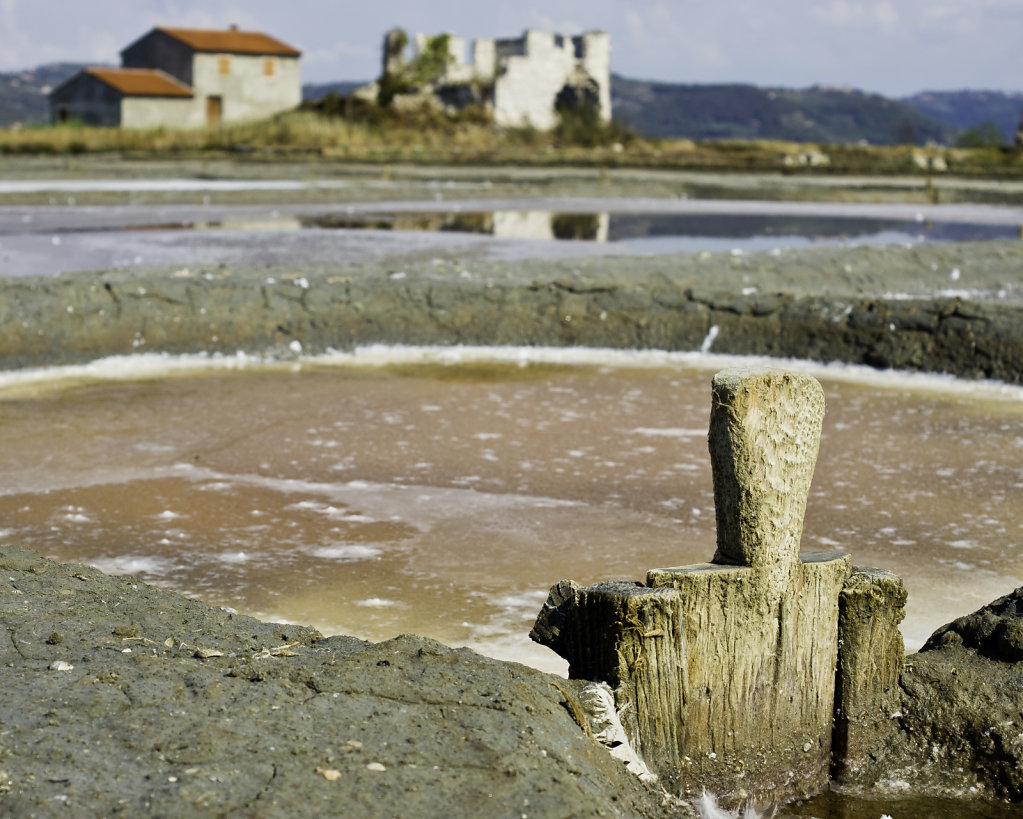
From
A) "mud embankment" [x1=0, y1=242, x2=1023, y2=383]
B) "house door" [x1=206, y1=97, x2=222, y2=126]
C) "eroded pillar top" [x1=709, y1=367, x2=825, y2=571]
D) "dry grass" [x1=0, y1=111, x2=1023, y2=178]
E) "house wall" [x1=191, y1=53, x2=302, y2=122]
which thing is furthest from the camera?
"house door" [x1=206, y1=97, x2=222, y2=126]

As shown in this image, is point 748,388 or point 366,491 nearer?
point 748,388

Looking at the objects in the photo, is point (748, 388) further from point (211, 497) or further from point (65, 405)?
point (65, 405)

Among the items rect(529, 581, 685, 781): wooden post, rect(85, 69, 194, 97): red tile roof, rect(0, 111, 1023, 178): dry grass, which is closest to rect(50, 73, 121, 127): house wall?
rect(85, 69, 194, 97): red tile roof

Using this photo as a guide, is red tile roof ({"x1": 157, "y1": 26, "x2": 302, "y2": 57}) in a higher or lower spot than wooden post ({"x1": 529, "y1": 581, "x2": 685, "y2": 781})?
higher

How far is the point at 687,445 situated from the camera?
6.17 meters

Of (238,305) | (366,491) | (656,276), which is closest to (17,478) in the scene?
(366,491)

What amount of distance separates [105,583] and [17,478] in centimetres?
223

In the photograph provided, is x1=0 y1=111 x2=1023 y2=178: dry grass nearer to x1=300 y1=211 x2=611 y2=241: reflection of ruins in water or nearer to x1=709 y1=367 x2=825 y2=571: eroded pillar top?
x1=300 y1=211 x2=611 y2=241: reflection of ruins in water

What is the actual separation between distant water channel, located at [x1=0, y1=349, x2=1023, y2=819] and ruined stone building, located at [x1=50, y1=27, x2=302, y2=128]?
126ft

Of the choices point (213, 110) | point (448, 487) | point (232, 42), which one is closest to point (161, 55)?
point (232, 42)

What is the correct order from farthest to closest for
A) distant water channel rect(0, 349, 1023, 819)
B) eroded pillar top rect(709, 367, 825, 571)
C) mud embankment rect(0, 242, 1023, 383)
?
mud embankment rect(0, 242, 1023, 383), distant water channel rect(0, 349, 1023, 819), eroded pillar top rect(709, 367, 825, 571)

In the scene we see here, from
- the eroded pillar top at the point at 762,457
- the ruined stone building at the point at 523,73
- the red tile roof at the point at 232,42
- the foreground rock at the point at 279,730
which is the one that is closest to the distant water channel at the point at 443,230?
the foreground rock at the point at 279,730


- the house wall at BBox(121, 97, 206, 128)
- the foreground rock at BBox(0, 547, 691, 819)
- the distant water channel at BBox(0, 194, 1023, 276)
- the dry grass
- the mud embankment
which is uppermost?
the house wall at BBox(121, 97, 206, 128)

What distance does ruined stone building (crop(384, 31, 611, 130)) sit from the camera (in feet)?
154
